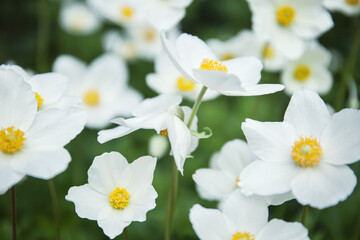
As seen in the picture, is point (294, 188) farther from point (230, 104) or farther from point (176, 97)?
point (230, 104)

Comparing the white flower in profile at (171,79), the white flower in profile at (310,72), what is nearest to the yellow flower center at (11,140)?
the white flower in profile at (171,79)

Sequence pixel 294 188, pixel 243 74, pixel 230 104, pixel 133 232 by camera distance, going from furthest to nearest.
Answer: pixel 230 104 → pixel 133 232 → pixel 243 74 → pixel 294 188

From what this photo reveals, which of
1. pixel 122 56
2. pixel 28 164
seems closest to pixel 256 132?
pixel 28 164

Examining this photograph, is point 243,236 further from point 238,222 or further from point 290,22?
point 290,22

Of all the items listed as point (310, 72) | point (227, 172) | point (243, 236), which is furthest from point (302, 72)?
point (243, 236)

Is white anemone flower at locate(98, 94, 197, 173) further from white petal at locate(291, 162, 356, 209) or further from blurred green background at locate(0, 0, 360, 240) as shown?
blurred green background at locate(0, 0, 360, 240)

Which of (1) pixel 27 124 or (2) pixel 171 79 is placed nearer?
(1) pixel 27 124

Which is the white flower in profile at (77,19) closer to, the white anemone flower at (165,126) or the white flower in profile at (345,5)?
the white flower in profile at (345,5)
